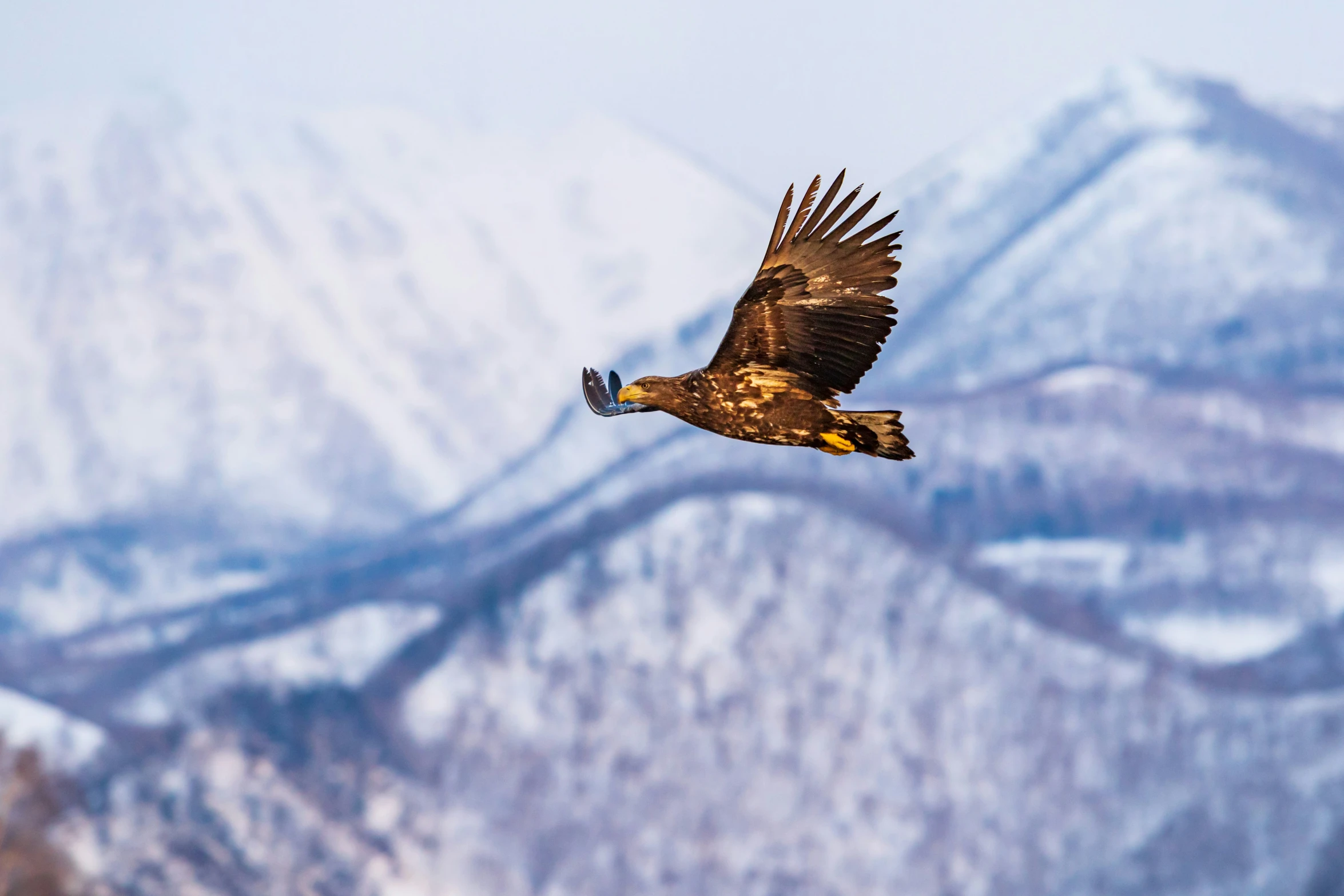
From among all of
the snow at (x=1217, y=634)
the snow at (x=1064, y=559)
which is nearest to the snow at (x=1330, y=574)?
the snow at (x=1217, y=634)

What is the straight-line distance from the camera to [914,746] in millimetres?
103938

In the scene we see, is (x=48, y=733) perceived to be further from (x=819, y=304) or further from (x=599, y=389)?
(x=819, y=304)

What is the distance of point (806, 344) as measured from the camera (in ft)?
39.6

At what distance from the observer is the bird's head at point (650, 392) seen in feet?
39.7

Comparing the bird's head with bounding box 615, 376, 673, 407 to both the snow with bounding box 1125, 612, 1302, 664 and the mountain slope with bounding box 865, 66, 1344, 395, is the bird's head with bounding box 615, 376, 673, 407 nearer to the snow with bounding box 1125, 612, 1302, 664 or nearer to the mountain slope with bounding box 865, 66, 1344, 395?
the snow with bounding box 1125, 612, 1302, 664

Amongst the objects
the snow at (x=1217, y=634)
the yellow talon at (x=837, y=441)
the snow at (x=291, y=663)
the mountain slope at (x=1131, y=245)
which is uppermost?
the mountain slope at (x=1131, y=245)

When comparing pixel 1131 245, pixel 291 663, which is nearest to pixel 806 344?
pixel 291 663

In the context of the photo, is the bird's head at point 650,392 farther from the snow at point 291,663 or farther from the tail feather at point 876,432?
the snow at point 291,663

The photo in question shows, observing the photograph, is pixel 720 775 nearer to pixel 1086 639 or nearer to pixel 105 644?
pixel 1086 639

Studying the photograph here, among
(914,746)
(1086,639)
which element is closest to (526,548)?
(914,746)

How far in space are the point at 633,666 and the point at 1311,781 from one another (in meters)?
43.4

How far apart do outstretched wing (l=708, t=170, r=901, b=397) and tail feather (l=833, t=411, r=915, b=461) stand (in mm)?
242

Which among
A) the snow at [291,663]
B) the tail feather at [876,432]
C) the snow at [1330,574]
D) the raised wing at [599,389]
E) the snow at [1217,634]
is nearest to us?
the tail feather at [876,432]

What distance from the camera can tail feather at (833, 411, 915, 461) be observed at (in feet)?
39.2
